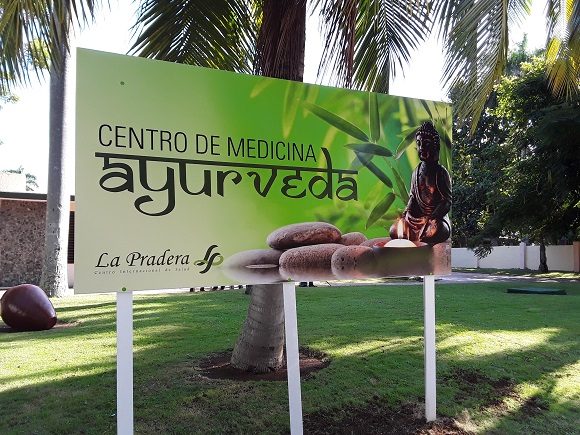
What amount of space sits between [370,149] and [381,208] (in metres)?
0.52

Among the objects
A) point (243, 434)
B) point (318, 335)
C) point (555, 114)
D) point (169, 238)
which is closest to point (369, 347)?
point (318, 335)

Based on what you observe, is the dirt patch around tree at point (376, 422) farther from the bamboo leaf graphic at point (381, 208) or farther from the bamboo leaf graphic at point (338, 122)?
the bamboo leaf graphic at point (338, 122)

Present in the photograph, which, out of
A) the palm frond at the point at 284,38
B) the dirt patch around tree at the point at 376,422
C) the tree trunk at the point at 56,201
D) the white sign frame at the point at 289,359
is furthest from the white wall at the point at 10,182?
the white sign frame at the point at 289,359

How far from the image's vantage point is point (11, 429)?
15.3 feet

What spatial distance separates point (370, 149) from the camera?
497 centimetres

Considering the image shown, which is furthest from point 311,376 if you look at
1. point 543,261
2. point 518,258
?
point 518,258

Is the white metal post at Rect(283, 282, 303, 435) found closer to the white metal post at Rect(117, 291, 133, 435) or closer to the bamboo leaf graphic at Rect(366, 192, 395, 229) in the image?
the bamboo leaf graphic at Rect(366, 192, 395, 229)

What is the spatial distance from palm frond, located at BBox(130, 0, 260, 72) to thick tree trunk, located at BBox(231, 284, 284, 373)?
3.02 m

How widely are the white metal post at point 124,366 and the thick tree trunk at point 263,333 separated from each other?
7.86 ft

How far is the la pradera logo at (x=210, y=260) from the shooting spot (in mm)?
4012

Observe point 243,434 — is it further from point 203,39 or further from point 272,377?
point 203,39

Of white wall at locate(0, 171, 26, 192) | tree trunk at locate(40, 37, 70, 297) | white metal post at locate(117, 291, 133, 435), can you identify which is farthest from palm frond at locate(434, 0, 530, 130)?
white wall at locate(0, 171, 26, 192)

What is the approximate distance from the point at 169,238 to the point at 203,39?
3.89 m

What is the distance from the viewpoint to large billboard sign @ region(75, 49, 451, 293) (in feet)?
12.1
